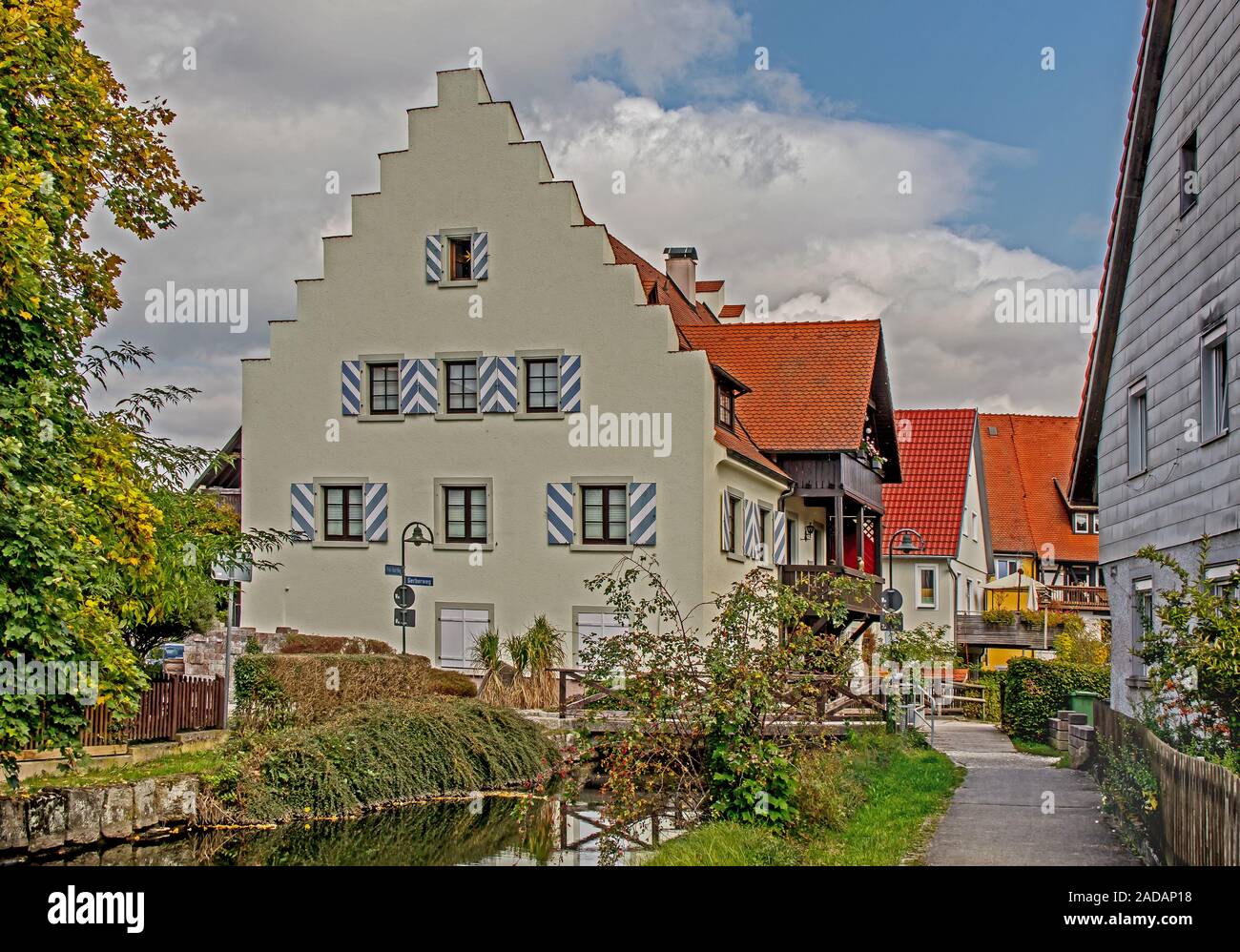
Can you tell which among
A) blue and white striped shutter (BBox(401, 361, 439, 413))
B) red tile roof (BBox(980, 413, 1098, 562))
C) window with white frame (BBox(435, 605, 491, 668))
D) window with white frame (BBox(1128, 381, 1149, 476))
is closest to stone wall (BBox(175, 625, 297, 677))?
window with white frame (BBox(435, 605, 491, 668))

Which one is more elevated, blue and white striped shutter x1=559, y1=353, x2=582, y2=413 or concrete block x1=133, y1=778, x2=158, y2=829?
blue and white striped shutter x1=559, y1=353, x2=582, y2=413

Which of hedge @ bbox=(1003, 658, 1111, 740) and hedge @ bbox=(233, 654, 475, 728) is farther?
hedge @ bbox=(1003, 658, 1111, 740)

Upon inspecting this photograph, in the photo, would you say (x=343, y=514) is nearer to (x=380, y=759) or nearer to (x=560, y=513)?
(x=560, y=513)

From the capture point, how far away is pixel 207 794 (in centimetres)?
1780

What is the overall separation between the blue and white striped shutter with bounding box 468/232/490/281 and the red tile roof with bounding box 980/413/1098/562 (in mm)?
32445

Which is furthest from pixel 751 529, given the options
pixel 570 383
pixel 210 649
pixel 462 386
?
pixel 210 649

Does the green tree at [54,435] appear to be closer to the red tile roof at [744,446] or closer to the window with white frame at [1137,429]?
the window with white frame at [1137,429]

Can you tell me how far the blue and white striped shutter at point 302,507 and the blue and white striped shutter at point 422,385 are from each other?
301 centimetres

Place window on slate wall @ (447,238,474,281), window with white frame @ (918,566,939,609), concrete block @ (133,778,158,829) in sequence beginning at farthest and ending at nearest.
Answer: window with white frame @ (918,566,939,609) < window on slate wall @ (447,238,474,281) < concrete block @ (133,778,158,829)

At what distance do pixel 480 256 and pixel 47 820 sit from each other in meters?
17.5

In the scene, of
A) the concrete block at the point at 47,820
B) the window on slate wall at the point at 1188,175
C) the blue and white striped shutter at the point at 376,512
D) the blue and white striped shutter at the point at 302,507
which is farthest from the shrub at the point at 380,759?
the window on slate wall at the point at 1188,175

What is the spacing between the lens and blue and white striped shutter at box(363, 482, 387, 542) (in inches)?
1220

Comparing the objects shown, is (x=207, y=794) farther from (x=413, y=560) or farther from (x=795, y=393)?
(x=795, y=393)

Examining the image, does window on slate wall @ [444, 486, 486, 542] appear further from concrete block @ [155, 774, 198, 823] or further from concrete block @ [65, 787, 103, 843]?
concrete block @ [65, 787, 103, 843]
